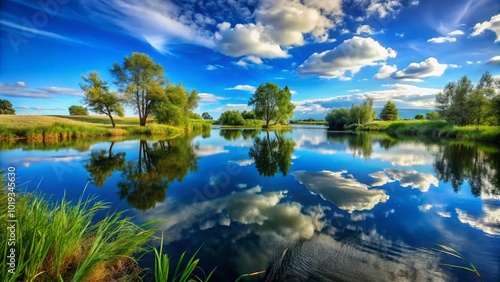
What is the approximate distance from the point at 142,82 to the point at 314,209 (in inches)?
1299

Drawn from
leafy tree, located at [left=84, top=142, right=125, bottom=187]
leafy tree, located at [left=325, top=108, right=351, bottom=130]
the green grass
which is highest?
leafy tree, located at [left=325, top=108, right=351, bottom=130]

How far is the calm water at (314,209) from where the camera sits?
320 centimetres

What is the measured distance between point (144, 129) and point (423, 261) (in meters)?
32.5

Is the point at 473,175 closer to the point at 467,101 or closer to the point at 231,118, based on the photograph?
the point at 467,101

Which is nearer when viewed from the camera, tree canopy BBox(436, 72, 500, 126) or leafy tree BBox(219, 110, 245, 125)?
tree canopy BBox(436, 72, 500, 126)

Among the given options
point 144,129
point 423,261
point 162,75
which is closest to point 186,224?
point 423,261

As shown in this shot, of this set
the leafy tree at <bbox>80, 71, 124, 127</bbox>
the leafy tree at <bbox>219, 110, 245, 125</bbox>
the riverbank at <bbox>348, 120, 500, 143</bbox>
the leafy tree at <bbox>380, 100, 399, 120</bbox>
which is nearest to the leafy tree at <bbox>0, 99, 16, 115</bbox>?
the leafy tree at <bbox>80, 71, 124, 127</bbox>

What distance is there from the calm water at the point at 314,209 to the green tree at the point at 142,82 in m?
23.3

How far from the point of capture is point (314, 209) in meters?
5.12

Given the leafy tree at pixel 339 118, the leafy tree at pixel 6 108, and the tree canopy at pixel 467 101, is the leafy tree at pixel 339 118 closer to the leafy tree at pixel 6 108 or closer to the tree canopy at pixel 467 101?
the tree canopy at pixel 467 101

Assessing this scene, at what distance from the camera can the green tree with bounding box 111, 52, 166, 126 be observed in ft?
99.6

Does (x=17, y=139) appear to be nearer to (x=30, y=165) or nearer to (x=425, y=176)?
(x=30, y=165)

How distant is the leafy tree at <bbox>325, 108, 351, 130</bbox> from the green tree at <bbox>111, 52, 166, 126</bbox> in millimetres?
53598

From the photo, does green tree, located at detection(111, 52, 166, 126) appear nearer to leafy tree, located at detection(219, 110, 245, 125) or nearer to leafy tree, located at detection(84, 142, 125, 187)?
leafy tree, located at detection(84, 142, 125, 187)
